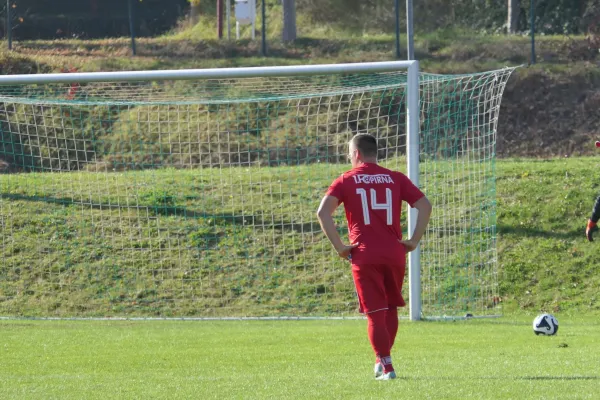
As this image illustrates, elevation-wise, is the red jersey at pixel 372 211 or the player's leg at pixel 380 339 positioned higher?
the red jersey at pixel 372 211

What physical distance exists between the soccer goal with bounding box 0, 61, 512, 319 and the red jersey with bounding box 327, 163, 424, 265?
208 inches

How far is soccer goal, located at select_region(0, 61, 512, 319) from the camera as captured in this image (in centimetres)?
1398

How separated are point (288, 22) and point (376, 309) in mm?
22141

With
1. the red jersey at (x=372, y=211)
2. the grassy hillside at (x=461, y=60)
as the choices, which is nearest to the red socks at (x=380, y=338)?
the red jersey at (x=372, y=211)

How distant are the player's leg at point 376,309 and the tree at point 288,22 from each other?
71.7 ft

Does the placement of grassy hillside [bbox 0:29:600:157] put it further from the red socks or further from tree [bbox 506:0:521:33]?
the red socks

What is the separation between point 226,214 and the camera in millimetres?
15906

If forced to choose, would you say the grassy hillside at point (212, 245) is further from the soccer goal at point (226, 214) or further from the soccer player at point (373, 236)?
the soccer player at point (373, 236)

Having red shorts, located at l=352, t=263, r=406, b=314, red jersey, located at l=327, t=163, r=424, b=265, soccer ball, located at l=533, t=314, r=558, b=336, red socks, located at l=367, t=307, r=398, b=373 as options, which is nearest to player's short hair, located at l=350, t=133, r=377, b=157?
red jersey, located at l=327, t=163, r=424, b=265

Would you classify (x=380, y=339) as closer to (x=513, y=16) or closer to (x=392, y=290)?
(x=392, y=290)

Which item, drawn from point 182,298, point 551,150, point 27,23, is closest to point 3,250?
point 182,298

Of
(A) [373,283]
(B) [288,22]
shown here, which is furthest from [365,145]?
(B) [288,22]

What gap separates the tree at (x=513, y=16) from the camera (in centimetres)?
2947

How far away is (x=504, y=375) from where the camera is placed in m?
7.23
